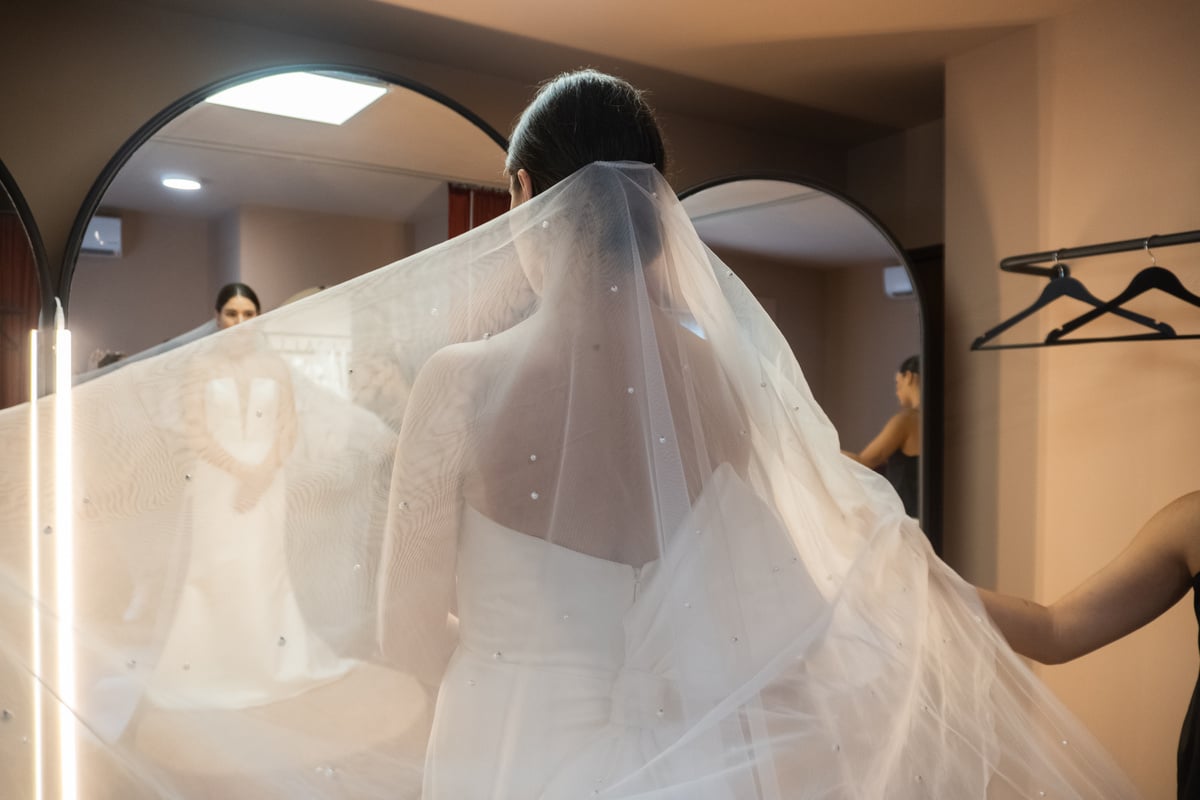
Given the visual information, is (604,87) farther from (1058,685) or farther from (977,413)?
(1058,685)

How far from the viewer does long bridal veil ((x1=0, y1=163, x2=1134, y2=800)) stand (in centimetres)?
85

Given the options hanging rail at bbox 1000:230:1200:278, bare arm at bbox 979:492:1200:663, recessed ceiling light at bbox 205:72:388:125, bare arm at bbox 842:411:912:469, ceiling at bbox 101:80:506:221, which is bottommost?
bare arm at bbox 979:492:1200:663

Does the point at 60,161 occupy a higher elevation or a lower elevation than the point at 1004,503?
higher

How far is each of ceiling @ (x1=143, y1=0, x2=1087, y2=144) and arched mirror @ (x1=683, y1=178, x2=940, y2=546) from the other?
265 mm

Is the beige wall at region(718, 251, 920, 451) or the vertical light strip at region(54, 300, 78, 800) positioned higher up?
the beige wall at region(718, 251, 920, 451)

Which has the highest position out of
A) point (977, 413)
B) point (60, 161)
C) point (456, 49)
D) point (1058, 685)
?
point (456, 49)

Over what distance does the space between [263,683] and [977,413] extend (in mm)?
1769

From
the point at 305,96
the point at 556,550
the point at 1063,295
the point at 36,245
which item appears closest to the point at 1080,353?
the point at 1063,295

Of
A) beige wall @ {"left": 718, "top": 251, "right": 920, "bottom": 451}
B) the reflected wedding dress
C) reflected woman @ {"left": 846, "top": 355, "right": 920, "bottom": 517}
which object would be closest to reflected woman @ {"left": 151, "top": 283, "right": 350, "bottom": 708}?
the reflected wedding dress

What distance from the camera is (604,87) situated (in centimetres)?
96

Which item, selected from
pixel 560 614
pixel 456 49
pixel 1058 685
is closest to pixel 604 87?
pixel 560 614

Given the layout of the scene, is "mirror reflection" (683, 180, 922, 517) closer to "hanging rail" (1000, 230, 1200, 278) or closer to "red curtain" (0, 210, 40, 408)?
"hanging rail" (1000, 230, 1200, 278)

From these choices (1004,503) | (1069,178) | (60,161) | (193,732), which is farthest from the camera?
(1004,503)

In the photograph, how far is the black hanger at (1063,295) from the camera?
1.74 meters
